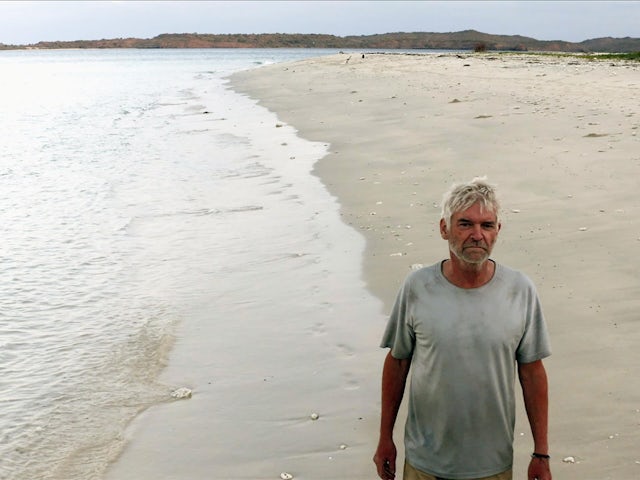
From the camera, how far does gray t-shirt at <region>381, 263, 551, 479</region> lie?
2.83 m

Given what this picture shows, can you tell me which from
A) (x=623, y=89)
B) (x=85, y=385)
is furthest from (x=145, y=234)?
(x=623, y=89)

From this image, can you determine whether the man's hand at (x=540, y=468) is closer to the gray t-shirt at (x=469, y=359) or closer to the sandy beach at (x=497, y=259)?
the gray t-shirt at (x=469, y=359)

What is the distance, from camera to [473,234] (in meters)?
2.86

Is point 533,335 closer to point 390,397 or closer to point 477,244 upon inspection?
point 477,244

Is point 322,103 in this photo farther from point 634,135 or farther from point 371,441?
point 371,441

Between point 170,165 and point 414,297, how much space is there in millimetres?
13281

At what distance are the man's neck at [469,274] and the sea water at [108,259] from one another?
257 cm

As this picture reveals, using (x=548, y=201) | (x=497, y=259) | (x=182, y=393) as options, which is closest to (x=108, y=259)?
(x=182, y=393)

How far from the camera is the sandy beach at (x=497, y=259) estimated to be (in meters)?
4.41

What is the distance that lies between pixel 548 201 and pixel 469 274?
21.2ft

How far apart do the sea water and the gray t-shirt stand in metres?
2.33

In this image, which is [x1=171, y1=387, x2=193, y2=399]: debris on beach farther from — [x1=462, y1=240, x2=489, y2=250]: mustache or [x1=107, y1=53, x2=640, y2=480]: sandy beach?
[x1=462, y1=240, x2=489, y2=250]: mustache

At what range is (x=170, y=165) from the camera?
→ 15688 mm

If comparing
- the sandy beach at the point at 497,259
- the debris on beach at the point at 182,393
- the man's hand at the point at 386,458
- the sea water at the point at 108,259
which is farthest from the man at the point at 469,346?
the debris on beach at the point at 182,393
